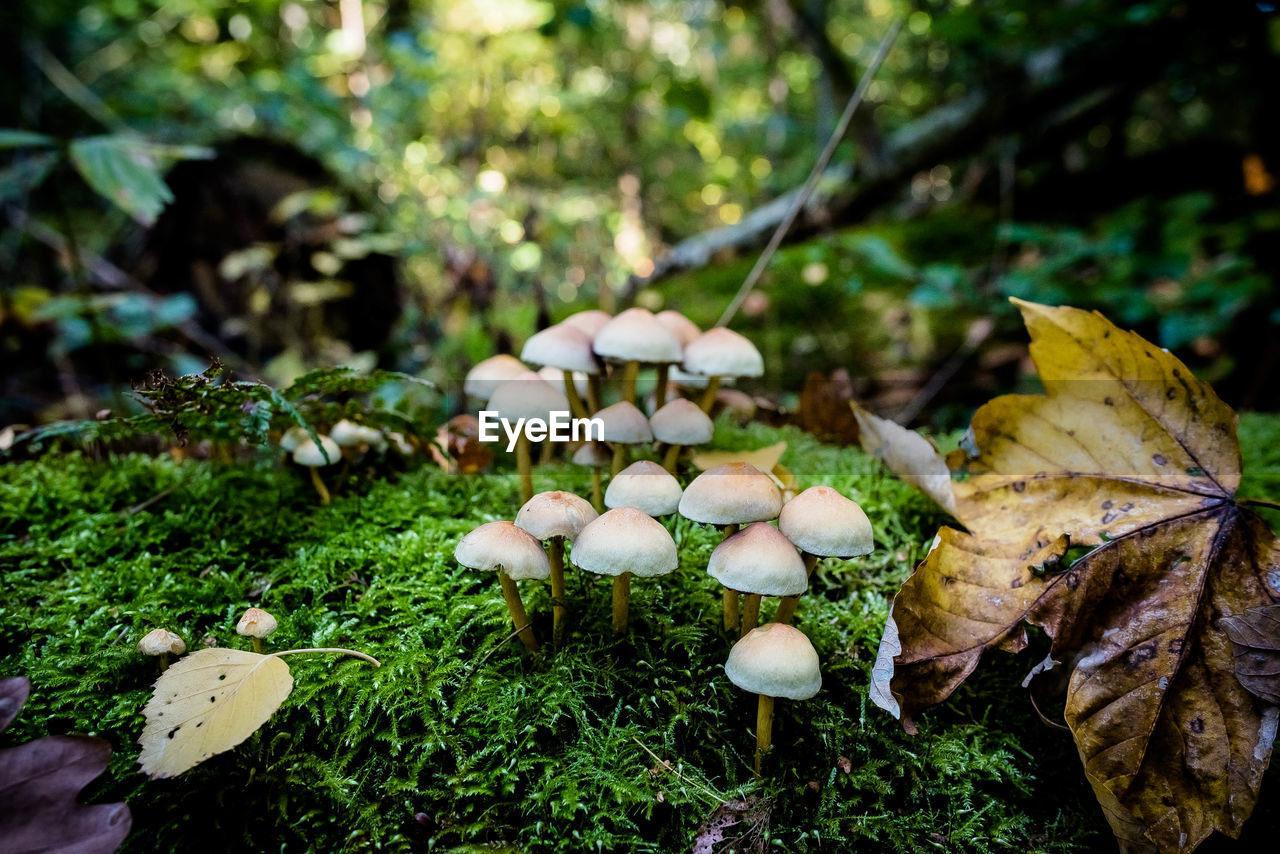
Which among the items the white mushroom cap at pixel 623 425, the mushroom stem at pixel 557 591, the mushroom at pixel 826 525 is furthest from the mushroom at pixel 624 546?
the white mushroom cap at pixel 623 425

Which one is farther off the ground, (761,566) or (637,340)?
(637,340)

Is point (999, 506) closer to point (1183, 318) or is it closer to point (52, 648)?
point (52, 648)

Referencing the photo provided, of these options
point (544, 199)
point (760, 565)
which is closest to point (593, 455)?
point (760, 565)

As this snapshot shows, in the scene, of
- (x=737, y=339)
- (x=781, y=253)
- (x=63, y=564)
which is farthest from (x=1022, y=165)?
(x=63, y=564)

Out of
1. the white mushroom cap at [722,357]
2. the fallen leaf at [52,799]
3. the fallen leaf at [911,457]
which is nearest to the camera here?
the fallen leaf at [52,799]

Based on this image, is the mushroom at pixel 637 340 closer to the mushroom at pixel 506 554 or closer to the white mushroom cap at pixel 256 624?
the mushroom at pixel 506 554

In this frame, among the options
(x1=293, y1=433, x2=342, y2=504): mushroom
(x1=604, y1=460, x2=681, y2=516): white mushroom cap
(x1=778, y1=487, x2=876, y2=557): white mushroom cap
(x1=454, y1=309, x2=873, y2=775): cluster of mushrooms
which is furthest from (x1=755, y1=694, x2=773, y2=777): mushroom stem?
(x1=293, y1=433, x2=342, y2=504): mushroom

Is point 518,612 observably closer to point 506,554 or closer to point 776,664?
point 506,554
